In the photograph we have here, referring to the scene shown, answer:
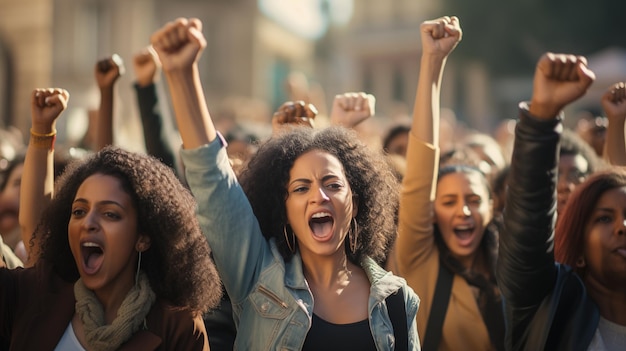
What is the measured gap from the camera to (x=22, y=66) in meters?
23.6

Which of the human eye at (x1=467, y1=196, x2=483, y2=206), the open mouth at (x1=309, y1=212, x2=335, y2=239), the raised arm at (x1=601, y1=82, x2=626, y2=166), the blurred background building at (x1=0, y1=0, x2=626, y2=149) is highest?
the raised arm at (x1=601, y1=82, x2=626, y2=166)

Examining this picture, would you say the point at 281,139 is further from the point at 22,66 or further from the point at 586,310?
the point at 22,66

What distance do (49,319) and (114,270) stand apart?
0.94 feet

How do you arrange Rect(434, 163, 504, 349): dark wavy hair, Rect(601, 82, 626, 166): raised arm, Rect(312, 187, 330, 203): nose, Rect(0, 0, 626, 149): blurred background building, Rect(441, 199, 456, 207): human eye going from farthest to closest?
Rect(0, 0, 626, 149): blurred background building < Rect(441, 199, 456, 207): human eye < Rect(601, 82, 626, 166): raised arm < Rect(434, 163, 504, 349): dark wavy hair < Rect(312, 187, 330, 203): nose

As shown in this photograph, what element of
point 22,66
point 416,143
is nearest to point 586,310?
point 416,143

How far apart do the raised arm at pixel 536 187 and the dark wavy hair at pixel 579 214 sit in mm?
312

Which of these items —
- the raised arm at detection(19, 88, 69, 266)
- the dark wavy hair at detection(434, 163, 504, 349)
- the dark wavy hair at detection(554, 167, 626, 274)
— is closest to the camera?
the dark wavy hair at detection(554, 167, 626, 274)

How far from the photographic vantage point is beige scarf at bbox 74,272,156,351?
9.21 ft

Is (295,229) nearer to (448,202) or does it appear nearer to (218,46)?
(448,202)

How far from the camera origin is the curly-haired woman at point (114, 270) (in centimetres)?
286

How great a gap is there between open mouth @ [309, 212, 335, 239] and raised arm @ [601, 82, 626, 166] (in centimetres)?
192

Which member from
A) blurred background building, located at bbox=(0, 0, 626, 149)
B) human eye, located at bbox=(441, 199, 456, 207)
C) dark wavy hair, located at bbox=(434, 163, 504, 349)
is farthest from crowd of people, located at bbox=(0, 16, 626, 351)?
blurred background building, located at bbox=(0, 0, 626, 149)

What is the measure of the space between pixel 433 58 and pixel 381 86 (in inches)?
2261

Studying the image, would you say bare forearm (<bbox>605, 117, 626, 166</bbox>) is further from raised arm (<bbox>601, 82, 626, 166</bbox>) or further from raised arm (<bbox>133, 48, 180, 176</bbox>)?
raised arm (<bbox>133, 48, 180, 176</bbox>)
